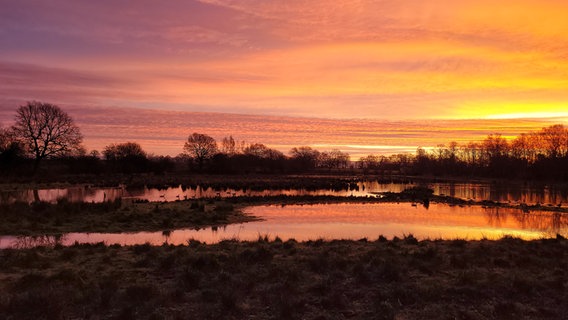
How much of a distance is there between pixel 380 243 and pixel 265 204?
57.5ft

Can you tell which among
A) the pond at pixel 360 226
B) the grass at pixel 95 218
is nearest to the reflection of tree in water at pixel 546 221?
the pond at pixel 360 226

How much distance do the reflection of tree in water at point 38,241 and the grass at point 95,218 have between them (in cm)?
98

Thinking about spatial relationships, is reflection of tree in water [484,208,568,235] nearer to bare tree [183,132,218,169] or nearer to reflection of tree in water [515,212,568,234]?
reflection of tree in water [515,212,568,234]

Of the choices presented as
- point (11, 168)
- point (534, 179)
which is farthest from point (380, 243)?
point (534, 179)

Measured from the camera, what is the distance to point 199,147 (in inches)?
4247

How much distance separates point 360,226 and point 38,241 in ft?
49.2

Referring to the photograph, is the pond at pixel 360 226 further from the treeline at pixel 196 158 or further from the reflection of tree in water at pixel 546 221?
the treeline at pixel 196 158

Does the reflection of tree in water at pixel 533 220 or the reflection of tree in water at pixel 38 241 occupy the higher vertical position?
the reflection of tree in water at pixel 38 241

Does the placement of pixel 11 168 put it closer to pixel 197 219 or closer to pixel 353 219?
pixel 197 219

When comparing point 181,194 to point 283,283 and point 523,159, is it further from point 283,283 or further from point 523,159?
point 523,159

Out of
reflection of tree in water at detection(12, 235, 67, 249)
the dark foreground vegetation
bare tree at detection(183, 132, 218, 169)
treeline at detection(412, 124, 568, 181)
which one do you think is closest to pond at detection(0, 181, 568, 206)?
reflection of tree in water at detection(12, 235, 67, 249)

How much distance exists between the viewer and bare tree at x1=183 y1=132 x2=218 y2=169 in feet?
349

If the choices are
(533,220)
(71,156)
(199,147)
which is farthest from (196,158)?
(533,220)

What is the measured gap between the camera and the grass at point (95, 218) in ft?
57.1
